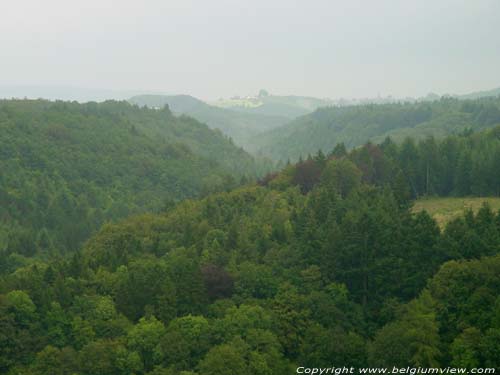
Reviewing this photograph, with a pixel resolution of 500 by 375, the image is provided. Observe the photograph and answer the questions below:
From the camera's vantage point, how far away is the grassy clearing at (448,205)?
65062 millimetres

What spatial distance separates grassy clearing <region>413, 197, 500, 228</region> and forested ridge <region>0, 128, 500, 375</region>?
7.44 metres

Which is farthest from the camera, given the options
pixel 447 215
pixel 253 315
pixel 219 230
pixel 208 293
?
pixel 447 215

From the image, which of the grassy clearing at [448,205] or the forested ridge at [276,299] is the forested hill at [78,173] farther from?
the forested ridge at [276,299]

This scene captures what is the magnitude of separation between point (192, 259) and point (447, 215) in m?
28.1

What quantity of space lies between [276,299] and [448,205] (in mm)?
33514

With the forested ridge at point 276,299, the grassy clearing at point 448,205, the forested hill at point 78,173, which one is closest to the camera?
the forested ridge at point 276,299

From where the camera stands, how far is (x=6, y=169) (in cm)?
13038

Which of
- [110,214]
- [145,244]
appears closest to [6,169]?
[110,214]

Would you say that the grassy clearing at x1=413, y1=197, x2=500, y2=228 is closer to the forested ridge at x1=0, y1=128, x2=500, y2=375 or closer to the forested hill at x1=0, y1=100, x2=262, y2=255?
the forested ridge at x1=0, y1=128, x2=500, y2=375

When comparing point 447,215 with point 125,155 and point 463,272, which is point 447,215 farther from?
point 125,155

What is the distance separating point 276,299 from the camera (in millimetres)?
44781

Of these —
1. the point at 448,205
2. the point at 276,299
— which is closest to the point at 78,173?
the point at 448,205

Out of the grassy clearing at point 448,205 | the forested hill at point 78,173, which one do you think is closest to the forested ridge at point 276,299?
the grassy clearing at point 448,205

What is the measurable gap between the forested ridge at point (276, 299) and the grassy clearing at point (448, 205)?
744 centimetres
